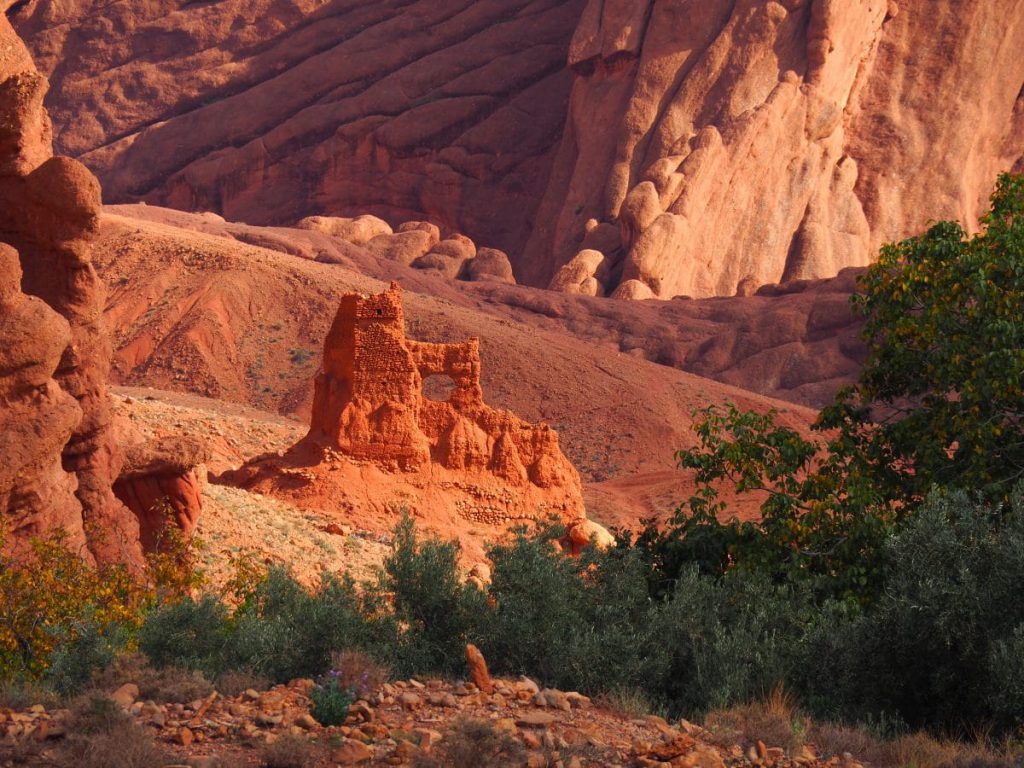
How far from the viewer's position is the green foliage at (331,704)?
966 cm

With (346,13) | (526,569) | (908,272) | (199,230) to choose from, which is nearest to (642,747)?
(526,569)

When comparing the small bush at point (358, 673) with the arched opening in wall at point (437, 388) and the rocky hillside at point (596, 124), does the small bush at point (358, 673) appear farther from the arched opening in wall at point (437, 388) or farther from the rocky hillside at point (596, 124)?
the rocky hillside at point (596, 124)

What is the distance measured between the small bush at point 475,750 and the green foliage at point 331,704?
751mm

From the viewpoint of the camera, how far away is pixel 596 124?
6956 cm

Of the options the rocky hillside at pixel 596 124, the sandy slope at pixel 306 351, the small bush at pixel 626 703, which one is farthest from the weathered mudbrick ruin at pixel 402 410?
the rocky hillside at pixel 596 124

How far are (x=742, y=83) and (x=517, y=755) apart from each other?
59990 mm

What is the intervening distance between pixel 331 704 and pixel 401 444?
58.6 ft

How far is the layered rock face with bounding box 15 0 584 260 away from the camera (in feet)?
248

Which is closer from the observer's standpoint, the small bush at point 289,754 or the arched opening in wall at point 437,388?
the small bush at point 289,754

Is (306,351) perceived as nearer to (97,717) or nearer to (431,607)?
(431,607)

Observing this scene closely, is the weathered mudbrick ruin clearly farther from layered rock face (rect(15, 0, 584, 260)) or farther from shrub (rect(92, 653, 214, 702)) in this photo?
layered rock face (rect(15, 0, 584, 260))

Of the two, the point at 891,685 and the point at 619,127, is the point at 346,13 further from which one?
the point at 891,685

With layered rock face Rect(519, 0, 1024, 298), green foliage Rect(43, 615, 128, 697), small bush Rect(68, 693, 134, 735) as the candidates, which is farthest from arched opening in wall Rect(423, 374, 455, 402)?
small bush Rect(68, 693, 134, 735)

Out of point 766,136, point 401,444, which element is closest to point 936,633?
point 401,444
